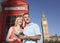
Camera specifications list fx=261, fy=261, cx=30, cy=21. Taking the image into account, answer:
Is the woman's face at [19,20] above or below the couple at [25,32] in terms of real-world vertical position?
above

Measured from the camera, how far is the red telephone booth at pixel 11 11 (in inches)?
102

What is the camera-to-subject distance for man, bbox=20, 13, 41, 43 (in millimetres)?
2541

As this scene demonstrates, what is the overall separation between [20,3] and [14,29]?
0.27 m

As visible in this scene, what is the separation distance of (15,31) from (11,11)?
205 millimetres

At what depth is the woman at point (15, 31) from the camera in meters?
2.60

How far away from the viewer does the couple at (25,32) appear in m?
2.54

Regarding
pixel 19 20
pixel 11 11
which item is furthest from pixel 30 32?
pixel 11 11

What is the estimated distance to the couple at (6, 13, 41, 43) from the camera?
254 cm

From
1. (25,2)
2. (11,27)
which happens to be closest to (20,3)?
(25,2)

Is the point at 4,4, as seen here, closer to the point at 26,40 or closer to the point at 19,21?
the point at 19,21

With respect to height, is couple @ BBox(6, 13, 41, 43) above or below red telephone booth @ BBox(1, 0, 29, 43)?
below

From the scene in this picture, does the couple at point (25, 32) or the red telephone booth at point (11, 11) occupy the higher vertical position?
the red telephone booth at point (11, 11)

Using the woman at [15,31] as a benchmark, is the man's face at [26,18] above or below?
above

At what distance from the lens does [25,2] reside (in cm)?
262
